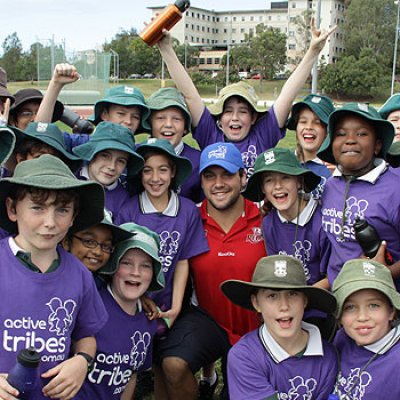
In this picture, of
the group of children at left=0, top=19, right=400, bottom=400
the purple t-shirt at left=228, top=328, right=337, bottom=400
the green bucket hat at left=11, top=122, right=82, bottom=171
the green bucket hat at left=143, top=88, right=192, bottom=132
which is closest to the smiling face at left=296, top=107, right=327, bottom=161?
the group of children at left=0, top=19, right=400, bottom=400

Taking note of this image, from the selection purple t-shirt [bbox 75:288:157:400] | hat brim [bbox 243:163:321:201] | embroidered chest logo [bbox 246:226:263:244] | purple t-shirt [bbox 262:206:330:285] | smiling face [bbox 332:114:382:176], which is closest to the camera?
purple t-shirt [bbox 75:288:157:400]

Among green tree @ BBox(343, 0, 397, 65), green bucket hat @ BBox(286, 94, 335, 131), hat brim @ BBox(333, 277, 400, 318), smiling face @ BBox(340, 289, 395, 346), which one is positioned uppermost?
green tree @ BBox(343, 0, 397, 65)

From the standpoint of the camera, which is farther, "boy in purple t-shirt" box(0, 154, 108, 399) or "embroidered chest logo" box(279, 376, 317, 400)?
"embroidered chest logo" box(279, 376, 317, 400)

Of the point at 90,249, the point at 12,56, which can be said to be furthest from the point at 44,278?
the point at 12,56

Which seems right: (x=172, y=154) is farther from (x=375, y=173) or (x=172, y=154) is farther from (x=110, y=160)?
(x=375, y=173)

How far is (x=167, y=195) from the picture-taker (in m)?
4.39

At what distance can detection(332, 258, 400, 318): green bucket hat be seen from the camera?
3.15 metres

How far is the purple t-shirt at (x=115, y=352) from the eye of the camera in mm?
3547

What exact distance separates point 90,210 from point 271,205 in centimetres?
155

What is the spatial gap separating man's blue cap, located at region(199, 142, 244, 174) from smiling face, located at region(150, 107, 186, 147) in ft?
2.09

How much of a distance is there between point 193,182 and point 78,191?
6.59 ft

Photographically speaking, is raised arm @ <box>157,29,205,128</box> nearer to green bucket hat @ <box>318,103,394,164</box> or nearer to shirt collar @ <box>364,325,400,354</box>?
green bucket hat @ <box>318,103,394,164</box>

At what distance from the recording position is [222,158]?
4297 mm

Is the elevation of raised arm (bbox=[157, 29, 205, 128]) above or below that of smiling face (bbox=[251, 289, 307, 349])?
above
